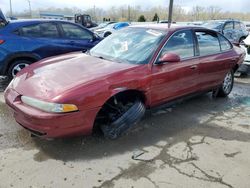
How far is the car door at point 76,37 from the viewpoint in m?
6.98

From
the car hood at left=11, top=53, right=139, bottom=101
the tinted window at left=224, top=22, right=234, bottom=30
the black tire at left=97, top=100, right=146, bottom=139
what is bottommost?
the black tire at left=97, top=100, right=146, bottom=139

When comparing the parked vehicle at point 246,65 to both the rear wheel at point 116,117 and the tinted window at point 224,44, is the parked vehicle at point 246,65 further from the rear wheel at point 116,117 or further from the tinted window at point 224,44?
the rear wheel at point 116,117

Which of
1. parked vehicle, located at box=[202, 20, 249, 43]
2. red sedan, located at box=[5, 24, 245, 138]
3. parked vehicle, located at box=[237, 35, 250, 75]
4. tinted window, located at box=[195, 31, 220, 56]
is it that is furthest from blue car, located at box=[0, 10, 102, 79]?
parked vehicle, located at box=[202, 20, 249, 43]

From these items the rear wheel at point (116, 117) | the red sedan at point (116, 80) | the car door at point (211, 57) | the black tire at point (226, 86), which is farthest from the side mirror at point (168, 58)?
the black tire at point (226, 86)

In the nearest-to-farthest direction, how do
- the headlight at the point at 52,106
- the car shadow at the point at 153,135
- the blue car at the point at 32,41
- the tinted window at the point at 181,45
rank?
the headlight at the point at 52,106, the car shadow at the point at 153,135, the tinted window at the point at 181,45, the blue car at the point at 32,41

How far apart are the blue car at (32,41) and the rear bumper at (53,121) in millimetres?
3098

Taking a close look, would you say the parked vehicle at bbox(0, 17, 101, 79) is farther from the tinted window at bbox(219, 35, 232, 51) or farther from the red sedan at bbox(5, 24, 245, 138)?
the tinted window at bbox(219, 35, 232, 51)

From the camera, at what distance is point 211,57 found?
5051 millimetres

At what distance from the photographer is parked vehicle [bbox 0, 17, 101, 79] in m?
6.10

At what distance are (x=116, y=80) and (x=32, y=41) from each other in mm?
3615

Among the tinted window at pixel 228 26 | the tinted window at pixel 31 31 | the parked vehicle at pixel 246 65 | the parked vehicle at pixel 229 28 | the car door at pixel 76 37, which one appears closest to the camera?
the tinted window at pixel 31 31

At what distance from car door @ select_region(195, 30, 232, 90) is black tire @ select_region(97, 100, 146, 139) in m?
1.70

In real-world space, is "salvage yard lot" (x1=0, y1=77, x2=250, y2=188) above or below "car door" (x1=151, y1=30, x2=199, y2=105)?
below

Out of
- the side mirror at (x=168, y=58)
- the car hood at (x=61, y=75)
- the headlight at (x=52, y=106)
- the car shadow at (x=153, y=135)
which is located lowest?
the car shadow at (x=153, y=135)
